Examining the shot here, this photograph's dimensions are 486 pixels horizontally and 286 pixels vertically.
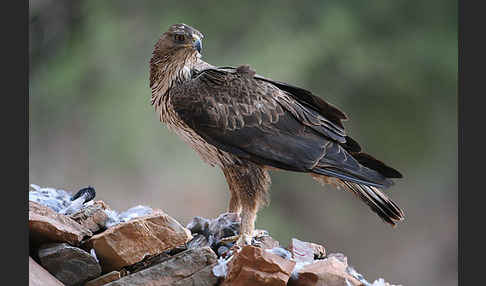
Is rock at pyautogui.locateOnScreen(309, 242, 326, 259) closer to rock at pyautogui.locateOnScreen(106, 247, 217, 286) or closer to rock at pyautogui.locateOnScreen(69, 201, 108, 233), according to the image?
rock at pyautogui.locateOnScreen(106, 247, 217, 286)

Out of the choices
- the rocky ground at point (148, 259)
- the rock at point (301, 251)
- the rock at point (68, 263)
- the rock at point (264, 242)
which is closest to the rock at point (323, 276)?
the rocky ground at point (148, 259)

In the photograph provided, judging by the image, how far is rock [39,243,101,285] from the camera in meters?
2.02

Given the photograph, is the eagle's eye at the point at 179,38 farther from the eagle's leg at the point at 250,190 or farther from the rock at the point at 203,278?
the rock at the point at 203,278

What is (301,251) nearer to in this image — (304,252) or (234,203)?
(304,252)

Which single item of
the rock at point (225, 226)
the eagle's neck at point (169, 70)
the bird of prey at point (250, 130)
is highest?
the eagle's neck at point (169, 70)

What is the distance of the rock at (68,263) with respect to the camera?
79.4 inches

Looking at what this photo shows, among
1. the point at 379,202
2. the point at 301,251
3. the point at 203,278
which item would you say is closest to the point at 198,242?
the point at 203,278

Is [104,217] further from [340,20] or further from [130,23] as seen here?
[340,20]

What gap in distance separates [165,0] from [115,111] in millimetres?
Result: 1117

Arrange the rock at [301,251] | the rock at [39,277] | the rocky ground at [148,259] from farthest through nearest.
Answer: the rock at [301,251] < the rocky ground at [148,259] < the rock at [39,277]

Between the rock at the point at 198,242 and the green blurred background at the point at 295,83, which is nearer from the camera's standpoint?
the rock at the point at 198,242

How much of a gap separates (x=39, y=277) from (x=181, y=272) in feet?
1.38

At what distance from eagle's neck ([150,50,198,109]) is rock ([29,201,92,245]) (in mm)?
588

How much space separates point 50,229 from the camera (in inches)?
80.1
